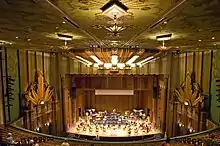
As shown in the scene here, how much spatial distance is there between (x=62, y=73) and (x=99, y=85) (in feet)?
8.25

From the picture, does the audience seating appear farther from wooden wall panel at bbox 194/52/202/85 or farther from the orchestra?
the orchestra

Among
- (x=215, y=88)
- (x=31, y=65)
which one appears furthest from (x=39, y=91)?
(x=215, y=88)

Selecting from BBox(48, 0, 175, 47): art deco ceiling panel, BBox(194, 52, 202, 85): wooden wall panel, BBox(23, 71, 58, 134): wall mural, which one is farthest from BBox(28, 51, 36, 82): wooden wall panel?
BBox(48, 0, 175, 47): art deco ceiling panel

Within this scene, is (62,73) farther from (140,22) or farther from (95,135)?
(140,22)

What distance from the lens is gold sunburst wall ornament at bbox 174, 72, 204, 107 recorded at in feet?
37.3

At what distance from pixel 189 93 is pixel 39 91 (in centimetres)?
780

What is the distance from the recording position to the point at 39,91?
12492 mm

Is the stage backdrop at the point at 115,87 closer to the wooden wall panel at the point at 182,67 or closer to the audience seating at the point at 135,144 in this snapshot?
the wooden wall panel at the point at 182,67

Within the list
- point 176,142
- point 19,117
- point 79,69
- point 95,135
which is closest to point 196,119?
point 176,142

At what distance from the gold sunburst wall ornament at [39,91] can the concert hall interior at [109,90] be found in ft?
0.16

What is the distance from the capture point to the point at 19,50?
11234mm

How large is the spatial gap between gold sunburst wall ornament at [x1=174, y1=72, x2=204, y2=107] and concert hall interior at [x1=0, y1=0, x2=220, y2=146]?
48mm

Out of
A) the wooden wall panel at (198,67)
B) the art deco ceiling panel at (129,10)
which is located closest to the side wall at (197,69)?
the wooden wall panel at (198,67)

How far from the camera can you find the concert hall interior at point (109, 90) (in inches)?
274
